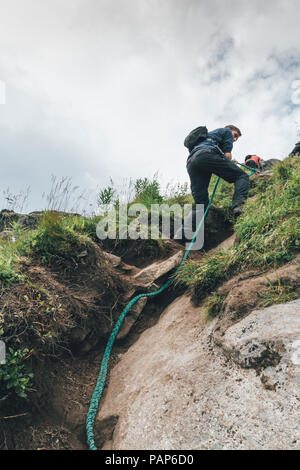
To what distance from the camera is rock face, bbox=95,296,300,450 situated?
1.75m

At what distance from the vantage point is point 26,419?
2.36 meters

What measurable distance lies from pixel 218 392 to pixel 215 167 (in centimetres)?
400

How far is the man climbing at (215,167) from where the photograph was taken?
Result: 506cm

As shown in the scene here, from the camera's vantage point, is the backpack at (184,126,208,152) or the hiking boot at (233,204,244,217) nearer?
the hiking boot at (233,204,244,217)

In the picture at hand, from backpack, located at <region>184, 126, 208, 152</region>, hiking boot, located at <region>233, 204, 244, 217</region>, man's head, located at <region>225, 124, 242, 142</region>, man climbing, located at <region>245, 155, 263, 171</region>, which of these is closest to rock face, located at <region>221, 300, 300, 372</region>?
hiking boot, located at <region>233, 204, 244, 217</region>

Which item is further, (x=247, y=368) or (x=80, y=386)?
(x=80, y=386)

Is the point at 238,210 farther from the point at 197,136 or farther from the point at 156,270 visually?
the point at 156,270

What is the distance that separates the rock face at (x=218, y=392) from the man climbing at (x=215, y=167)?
117 inches

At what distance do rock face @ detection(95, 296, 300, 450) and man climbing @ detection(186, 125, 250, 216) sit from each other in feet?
9.77

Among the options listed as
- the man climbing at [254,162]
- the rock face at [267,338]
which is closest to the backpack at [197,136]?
the man climbing at [254,162]

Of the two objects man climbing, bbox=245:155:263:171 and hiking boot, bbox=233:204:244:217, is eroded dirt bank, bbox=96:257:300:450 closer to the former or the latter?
hiking boot, bbox=233:204:244:217

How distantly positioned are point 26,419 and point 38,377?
1.13 feet
